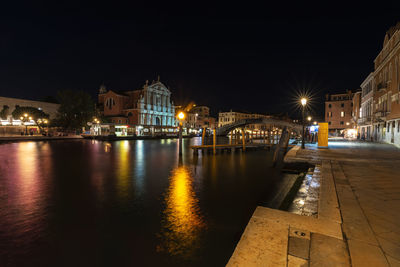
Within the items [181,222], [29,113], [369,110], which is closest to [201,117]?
[29,113]

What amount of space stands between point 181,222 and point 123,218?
4.85ft

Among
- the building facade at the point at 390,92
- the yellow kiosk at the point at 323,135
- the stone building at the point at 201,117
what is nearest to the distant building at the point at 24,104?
the stone building at the point at 201,117

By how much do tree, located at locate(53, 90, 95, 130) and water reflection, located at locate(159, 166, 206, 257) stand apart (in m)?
52.9

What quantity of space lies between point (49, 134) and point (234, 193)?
50.7 metres

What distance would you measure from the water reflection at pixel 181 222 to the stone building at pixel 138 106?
59.3 m

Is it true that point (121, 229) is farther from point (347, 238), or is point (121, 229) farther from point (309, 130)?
point (309, 130)

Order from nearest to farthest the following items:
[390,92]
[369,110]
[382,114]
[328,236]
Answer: [328,236], [390,92], [382,114], [369,110]

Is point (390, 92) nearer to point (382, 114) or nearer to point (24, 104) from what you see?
point (382, 114)

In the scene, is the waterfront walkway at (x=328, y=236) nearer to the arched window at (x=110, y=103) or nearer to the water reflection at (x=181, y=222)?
the water reflection at (x=181, y=222)

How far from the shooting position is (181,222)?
5.06 m

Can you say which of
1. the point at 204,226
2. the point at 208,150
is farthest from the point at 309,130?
the point at 204,226

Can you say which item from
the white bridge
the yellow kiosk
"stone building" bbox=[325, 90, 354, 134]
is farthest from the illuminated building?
"stone building" bbox=[325, 90, 354, 134]

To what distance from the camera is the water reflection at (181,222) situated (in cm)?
403

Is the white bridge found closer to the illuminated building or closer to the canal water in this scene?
the illuminated building
